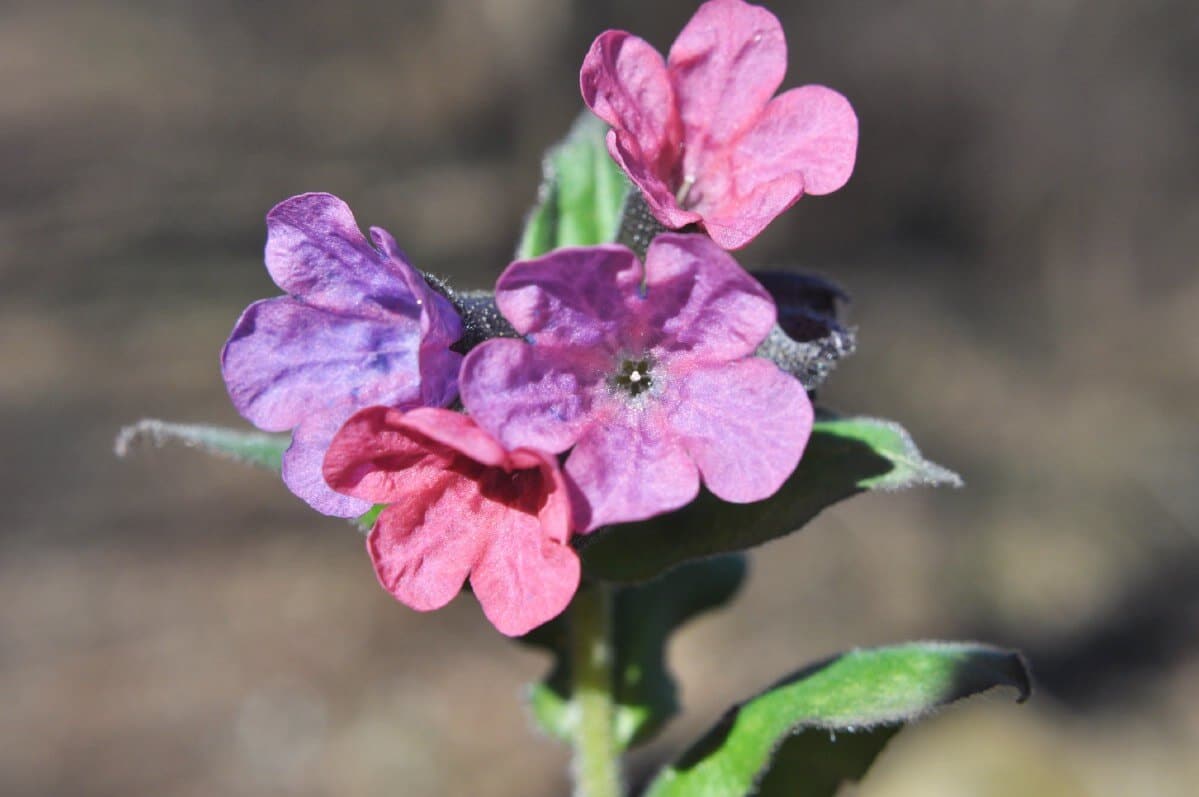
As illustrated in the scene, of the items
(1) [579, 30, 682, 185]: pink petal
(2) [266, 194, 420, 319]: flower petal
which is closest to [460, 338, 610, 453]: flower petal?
(2) [266, 194, 420, 319]: flower petal

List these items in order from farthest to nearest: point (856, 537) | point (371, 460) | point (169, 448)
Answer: point (169, 448)
point (856, 537)
point (371, 460)

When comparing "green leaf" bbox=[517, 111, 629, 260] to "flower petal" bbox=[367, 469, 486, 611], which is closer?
"flower petal" bbox=[367, 469, 486, 611]

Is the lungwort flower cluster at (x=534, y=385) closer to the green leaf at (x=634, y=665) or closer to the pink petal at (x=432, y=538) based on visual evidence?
the pink petal at (x=432, y=538)

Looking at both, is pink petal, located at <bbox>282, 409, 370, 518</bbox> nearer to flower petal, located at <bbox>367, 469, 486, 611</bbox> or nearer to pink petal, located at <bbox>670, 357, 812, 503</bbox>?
flower petal, located at <bbox>367, 469, 486, 611</bbox>

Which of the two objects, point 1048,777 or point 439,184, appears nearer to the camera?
point 1048,777

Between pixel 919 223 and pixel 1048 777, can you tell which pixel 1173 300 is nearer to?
pixel 919 223

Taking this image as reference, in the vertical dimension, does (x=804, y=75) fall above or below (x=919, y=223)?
above

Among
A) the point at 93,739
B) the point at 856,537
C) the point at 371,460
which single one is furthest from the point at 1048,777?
the point at 371,460
